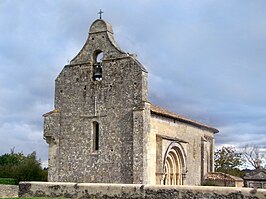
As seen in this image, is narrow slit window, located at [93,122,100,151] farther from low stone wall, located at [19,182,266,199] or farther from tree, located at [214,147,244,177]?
tree, located at [214,147,244,177]

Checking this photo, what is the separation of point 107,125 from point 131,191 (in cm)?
948


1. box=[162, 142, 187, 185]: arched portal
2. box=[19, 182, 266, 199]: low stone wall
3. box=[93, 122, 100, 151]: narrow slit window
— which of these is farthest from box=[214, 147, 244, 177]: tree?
box=[19, 182, 266, 199]: low stone wall

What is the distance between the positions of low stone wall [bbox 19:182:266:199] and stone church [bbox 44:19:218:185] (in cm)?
635

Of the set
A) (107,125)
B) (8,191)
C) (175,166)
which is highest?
(107,125)

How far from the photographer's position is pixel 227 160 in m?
61.3

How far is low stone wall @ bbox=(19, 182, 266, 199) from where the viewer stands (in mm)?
17797

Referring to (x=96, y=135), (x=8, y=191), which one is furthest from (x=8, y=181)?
(x=96, y=135)

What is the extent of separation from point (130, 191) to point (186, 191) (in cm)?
A: 271

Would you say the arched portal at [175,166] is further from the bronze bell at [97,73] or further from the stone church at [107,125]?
the bronze bell at [97,73]

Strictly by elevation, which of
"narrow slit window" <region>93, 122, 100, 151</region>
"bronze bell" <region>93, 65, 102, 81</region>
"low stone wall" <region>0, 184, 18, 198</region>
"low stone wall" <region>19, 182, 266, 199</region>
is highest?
"bronze bell" <region>93, 65, 102, 81</region>

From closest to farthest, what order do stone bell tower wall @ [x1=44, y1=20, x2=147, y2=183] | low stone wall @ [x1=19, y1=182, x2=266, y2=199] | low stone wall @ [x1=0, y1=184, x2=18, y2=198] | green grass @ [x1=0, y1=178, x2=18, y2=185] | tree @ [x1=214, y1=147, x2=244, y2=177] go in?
low stone wall @ [x1=19, y1=182, x2=266, y2=199]
stone bell tower wall @ [x1=44, y1=20, x2=147, y2=183]
low stone wall @ [x1=0, y1=184, x2=18, y2=198]
green grass @ [x1=0, y1=178, x2=18, y2=185]
tree @ [x1=214, y1=147, x2=244, y2=177]

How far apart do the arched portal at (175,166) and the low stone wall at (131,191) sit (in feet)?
35.5

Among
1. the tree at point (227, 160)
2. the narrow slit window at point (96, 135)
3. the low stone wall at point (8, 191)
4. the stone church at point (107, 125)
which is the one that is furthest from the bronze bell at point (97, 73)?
the tree at point (227, 160)

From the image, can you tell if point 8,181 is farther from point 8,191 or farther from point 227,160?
point 227,160
